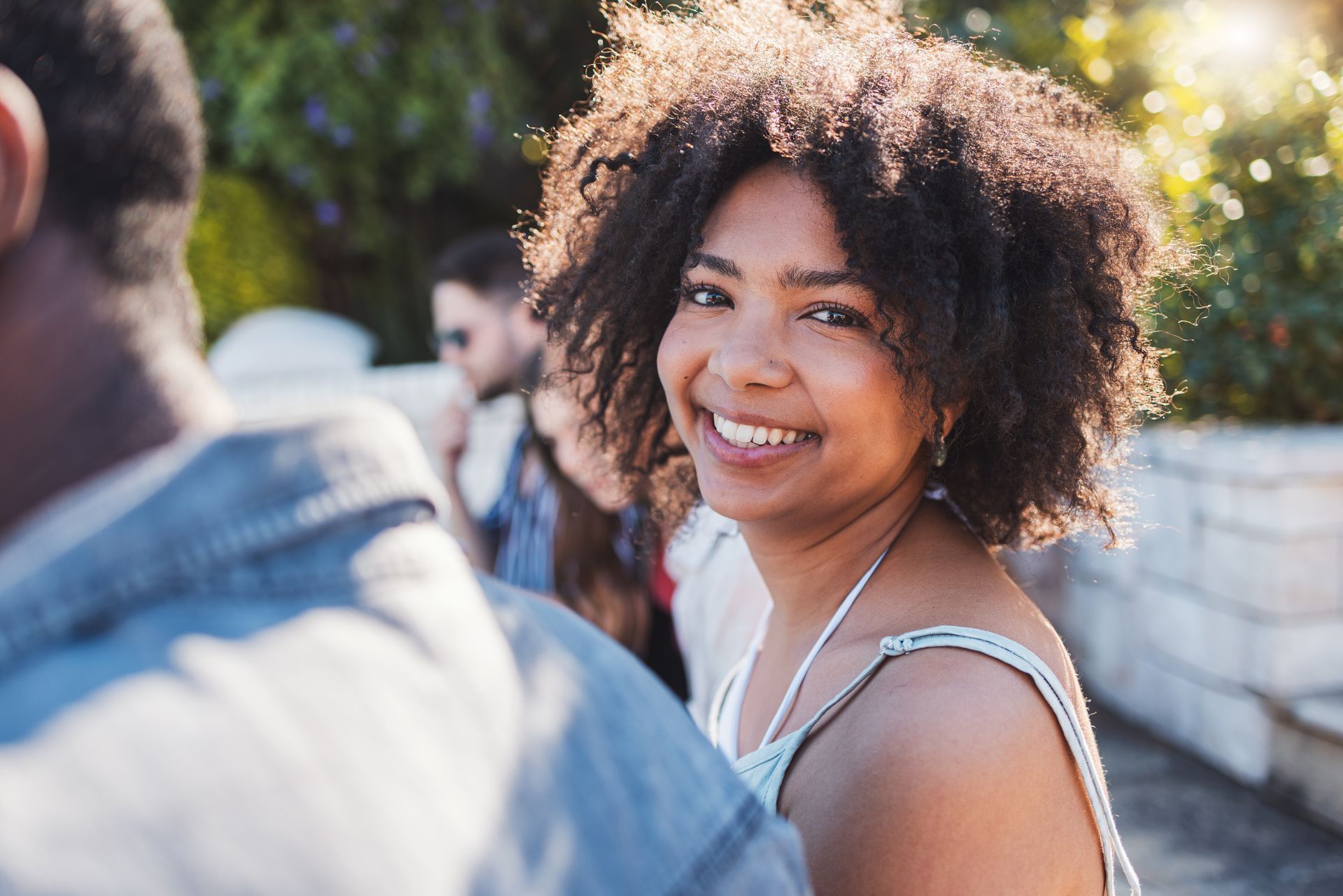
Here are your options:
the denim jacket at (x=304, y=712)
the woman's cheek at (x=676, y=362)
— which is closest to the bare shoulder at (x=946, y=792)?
the denim jacket at (x=304, y=712)

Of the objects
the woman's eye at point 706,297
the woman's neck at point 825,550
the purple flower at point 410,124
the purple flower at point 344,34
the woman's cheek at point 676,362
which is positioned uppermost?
the purple flower at point 344,34

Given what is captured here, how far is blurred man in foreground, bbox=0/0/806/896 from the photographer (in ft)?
2.29

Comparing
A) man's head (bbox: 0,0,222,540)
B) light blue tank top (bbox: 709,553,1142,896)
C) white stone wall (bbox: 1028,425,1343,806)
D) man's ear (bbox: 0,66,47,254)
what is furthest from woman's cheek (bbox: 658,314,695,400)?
white stone wall (bbox: 1028,425,1343,806)

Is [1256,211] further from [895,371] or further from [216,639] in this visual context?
[216,639]

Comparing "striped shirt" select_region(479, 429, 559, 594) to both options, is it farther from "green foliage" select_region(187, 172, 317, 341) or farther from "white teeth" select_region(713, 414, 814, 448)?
"green foliage" select_region(187, 172, 317, 341)

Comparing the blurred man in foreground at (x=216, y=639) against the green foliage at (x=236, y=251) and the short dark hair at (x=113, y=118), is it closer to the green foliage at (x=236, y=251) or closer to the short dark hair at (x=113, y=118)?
the short dark hair at (x=113, y=118)

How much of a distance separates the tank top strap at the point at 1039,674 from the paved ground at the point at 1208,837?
226 centimetres

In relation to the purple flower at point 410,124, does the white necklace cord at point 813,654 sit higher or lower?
lower

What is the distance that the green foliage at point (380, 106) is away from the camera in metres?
7.32

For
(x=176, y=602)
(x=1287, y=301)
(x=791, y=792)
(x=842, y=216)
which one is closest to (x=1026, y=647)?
(x=791, y=792)

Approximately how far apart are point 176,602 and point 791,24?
1.80 m

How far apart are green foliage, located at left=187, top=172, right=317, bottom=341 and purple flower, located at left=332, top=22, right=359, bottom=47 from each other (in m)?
1.32

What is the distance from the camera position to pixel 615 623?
356 cm

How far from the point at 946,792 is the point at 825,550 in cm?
66
